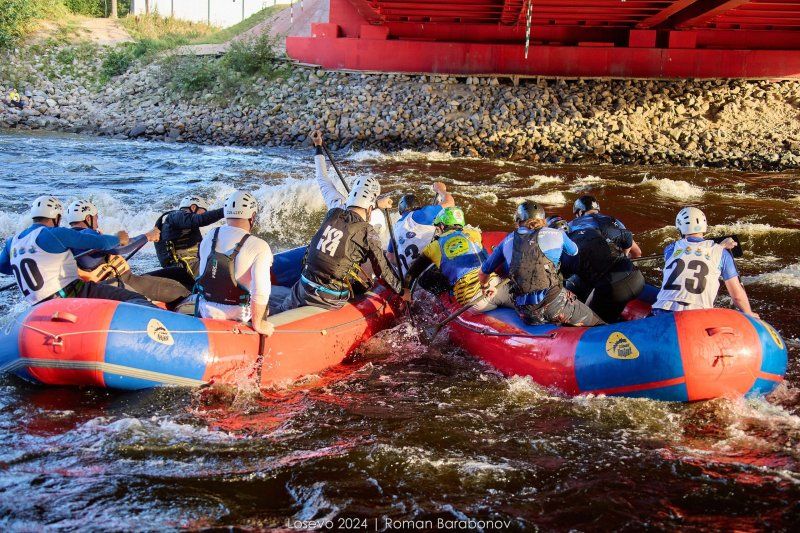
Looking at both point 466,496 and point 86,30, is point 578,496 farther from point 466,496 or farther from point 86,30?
point 86,30

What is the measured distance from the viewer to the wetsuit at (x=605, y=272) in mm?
7051

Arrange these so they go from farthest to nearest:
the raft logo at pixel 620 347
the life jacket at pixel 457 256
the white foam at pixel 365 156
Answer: the white foam at pixel 365 156
the life jacket at pixel 457 256
the raft logo at pixel 620 347

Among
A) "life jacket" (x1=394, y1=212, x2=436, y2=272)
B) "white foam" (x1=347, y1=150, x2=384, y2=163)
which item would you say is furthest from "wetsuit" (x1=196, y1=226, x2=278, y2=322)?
"white foam" (x1=347, y1=150, x2=384, y2=163)

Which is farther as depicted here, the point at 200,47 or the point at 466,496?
the point at 200,47

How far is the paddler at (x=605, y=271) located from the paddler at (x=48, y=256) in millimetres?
4041

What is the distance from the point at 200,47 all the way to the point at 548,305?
82.3ft

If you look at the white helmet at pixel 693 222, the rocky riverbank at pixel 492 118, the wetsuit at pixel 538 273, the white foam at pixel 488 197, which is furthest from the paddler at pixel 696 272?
the rocky riverbank at pixel 492 118

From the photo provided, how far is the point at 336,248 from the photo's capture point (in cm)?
655

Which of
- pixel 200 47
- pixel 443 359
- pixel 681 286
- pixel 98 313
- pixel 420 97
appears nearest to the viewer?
pixel 98 313

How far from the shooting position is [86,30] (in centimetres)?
3186

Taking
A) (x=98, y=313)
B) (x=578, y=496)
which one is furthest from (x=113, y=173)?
(x=578, y=496)

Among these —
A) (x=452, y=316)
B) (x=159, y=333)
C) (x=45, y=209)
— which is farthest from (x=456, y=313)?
(x=45, y=209)

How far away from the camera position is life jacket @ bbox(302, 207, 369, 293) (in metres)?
6.55

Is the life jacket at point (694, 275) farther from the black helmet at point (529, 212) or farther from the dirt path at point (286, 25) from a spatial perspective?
the dirt path at point (286, 25)
